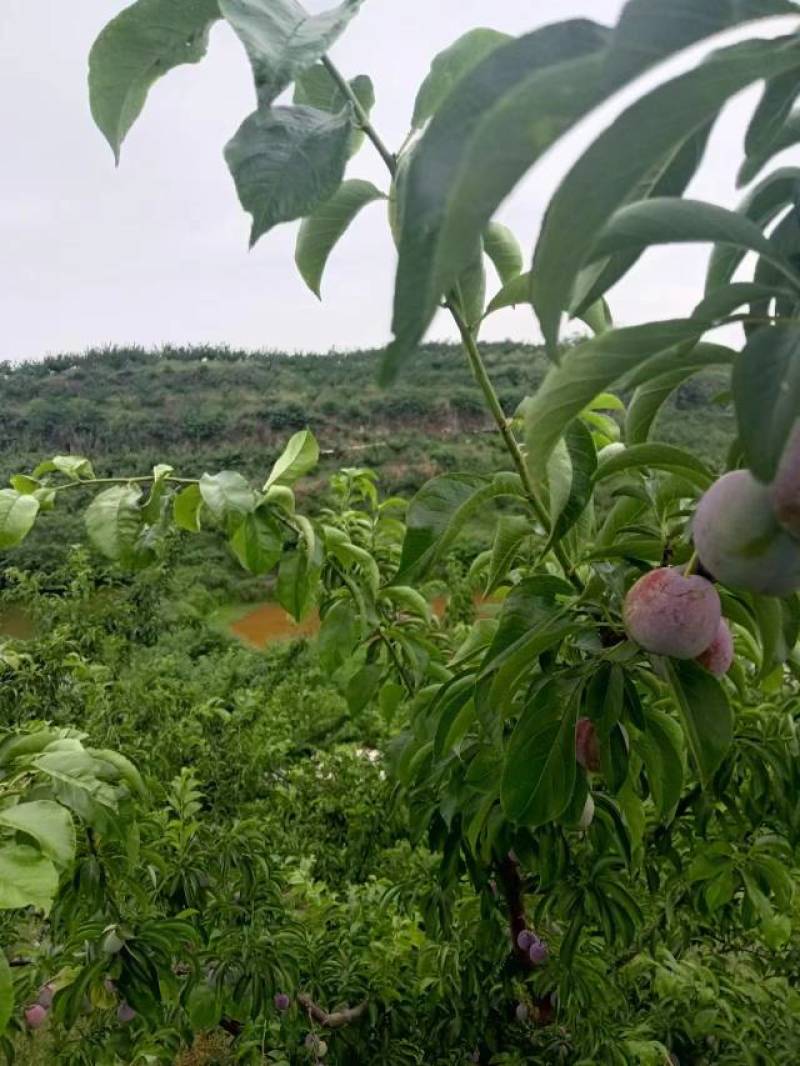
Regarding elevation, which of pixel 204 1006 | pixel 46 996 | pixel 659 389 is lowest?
pixel 46 996

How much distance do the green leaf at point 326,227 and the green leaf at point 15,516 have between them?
1.59ft

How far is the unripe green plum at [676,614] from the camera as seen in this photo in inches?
18.1

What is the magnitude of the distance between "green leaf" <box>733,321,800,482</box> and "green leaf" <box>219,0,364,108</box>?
0.60 feet

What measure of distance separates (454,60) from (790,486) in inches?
13.3

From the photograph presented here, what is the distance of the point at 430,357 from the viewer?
1655 centimetres

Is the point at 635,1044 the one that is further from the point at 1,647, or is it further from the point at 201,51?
the point at 1,647

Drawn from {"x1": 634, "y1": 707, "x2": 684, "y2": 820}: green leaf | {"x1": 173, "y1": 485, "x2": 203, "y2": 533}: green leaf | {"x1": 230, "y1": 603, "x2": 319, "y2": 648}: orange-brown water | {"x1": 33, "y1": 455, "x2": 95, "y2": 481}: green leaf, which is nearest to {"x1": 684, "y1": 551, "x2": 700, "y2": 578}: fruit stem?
{"x1": 634, "y1": 707, "x2": 684, "y2": 820}: green leaf

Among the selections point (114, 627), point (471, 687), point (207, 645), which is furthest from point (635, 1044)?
point (207, 645)

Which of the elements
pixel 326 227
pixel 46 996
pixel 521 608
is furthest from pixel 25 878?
pixel 46 996

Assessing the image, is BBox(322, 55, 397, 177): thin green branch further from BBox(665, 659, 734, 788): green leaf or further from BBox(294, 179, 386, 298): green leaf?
BBox(665, 659, 734, 788): green leaf

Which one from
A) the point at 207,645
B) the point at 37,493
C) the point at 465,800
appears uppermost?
the point at 37,493

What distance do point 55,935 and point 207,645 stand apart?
15.3 feet

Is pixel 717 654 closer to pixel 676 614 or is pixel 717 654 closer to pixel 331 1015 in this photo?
pixel 676 614

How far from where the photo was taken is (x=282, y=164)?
312 mm
